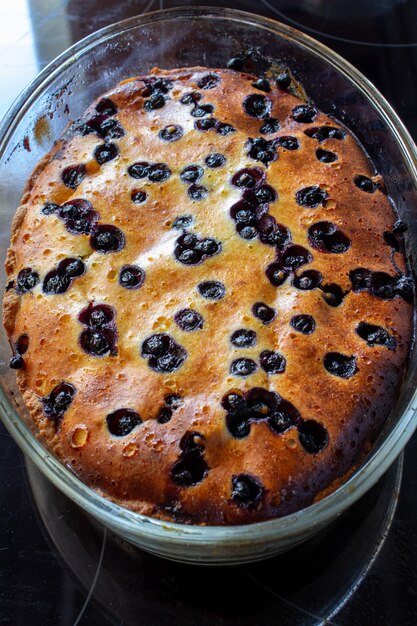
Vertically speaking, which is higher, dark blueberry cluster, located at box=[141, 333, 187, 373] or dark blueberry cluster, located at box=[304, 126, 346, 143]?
dark blueberry cluster, located at box=[304, 126, 346, 143]

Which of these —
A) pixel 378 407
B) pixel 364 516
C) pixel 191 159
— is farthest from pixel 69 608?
pixel 191 159

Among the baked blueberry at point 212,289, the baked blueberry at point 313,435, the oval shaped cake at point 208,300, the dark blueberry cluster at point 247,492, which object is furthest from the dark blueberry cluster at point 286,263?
the dark blueberry cluster at point 247,492

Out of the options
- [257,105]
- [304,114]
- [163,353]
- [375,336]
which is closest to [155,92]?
[257,105]

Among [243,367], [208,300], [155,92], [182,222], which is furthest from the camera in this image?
[155,92]

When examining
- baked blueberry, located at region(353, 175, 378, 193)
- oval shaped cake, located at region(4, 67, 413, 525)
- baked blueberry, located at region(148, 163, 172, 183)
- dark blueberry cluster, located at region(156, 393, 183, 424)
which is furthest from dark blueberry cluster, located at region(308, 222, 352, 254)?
dark blueberry cluster, located at region(156, 393, 183, 424)

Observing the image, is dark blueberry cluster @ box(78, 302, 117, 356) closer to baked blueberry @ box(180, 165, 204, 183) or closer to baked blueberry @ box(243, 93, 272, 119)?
baked blueberry @ box(180, 165, 204, 183)

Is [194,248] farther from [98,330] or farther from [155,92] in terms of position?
[155,92]

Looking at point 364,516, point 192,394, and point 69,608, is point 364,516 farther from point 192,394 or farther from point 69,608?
point 69,608
